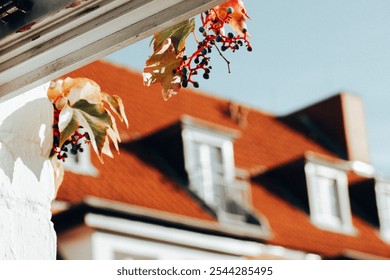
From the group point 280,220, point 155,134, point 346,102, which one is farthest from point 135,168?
point 346,102

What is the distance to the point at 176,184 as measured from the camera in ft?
49.5

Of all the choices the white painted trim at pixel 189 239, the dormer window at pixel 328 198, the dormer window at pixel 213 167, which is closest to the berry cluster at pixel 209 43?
the white painted trim at pixel 189 239

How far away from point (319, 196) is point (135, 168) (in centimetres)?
431

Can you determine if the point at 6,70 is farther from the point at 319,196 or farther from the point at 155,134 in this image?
the point at 319,196

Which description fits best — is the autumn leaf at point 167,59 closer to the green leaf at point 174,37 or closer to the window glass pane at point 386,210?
the green leaf at point 174,37

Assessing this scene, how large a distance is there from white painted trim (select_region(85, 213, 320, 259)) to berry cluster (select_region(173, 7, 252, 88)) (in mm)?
10473

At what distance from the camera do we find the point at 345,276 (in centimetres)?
169

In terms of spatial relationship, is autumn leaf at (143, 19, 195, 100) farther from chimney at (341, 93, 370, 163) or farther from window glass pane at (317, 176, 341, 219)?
chimney at (341, 93, 370, 163)

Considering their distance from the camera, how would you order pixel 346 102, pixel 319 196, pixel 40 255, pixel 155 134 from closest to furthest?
pixel 40 255 → pixel 155 134 → pixel 319 196 → pixel 346 102

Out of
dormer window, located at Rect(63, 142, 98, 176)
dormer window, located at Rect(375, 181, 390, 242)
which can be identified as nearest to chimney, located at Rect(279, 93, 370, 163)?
dormer window, located at Rect(375, 181, 390, 242)

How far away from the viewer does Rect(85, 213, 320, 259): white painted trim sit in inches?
489

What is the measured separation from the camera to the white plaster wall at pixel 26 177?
181 centimetres

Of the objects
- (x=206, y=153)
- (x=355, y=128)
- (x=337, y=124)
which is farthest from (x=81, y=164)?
(x=355, y=128)

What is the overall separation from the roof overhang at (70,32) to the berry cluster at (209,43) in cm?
22
